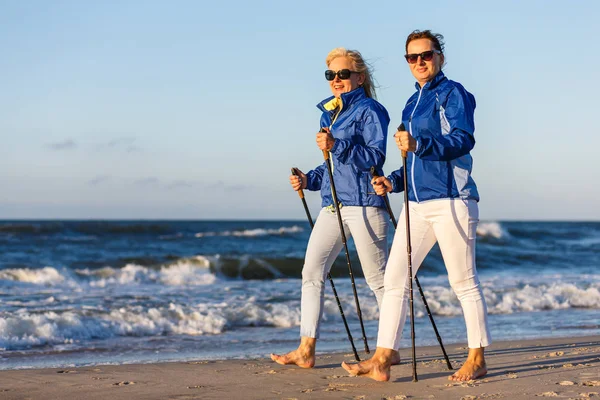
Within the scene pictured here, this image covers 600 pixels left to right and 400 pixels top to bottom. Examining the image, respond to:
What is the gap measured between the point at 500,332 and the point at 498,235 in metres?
24.8

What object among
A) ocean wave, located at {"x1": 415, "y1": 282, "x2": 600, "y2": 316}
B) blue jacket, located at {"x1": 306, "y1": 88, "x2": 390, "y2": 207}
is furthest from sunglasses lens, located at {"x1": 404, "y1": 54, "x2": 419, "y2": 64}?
ocean wave, located at {"x1": 415, "y1": 282, "x2": 600, "y2": 316}

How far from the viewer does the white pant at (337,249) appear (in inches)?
195

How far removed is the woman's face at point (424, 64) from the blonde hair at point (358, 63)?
67 centimetres

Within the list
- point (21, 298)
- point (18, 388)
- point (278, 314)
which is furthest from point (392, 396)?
point (21, 298)

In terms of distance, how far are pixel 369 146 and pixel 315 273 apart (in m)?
0.92

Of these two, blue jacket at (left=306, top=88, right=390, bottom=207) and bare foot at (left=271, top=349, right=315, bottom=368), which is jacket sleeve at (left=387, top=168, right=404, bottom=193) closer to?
blue jacket at (left=306, top=88, right=390, bottom=207)

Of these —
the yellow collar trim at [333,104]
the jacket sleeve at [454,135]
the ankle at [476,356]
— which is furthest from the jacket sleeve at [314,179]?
the ankle at [476,356]

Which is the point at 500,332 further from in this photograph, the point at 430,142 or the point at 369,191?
the point at 430,142

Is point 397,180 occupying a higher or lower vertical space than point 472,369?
higher

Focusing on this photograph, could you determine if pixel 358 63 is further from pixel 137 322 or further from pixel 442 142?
pixel 137 322

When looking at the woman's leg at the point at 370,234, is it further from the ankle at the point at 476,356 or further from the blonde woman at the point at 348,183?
the ankle at the point at 476,356

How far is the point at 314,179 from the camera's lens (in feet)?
18.2

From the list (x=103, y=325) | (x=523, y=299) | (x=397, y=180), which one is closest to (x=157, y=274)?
(x=523, y=299)

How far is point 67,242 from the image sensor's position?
2605 cm
